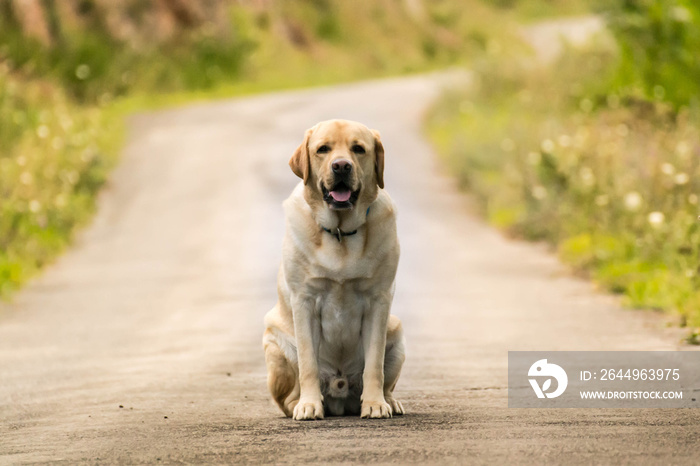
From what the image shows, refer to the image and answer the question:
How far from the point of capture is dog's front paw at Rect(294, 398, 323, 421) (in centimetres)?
604

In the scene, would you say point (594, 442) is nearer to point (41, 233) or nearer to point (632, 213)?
point (632, 213)

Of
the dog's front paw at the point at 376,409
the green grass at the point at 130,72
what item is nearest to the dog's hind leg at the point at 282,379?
the dog's front paw at the point at 376,409

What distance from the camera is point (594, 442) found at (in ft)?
17.4

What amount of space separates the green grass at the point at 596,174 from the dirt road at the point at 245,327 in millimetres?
404

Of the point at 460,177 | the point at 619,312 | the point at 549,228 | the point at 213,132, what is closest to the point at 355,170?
the point at 619,312

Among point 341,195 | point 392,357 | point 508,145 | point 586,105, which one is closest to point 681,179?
point 392,357

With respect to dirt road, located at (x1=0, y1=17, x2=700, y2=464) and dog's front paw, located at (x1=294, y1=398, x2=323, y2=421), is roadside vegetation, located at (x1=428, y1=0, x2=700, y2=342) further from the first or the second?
dog's front paw, located at (x1=294, y1=398, x2=323, y2=421)

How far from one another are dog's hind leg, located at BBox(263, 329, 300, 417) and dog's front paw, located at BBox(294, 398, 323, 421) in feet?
0.71

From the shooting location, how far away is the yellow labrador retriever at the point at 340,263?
5.94 meters

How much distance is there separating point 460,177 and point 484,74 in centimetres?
577

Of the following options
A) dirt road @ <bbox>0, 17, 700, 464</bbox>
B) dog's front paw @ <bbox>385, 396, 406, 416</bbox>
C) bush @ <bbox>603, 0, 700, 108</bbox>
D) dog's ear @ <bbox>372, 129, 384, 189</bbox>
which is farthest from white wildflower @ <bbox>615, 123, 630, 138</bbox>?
dog's front paw @ <bbox>385, 396, 406, 416</bbox>

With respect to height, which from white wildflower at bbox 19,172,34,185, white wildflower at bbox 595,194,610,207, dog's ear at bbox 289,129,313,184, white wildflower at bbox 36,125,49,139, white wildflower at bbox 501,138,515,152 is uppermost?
white wildflower at bbox 36,125,49,139
